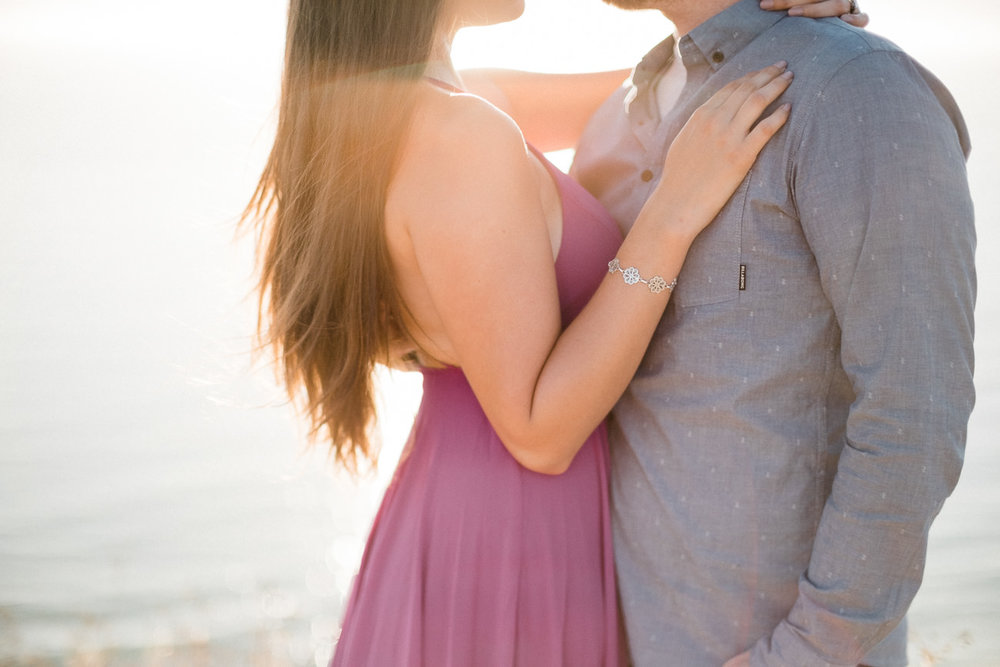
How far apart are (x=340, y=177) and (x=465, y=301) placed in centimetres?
33

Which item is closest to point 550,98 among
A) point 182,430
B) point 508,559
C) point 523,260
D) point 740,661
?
point 523,260

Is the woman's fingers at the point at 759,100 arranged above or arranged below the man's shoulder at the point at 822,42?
below

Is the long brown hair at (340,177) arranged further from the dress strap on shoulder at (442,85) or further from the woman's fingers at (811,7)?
the woman's fingers at (811,7)

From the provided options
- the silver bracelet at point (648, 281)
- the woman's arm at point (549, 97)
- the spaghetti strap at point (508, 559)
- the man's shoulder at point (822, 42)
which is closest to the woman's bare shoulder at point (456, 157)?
the spaghetti strap at point (508, 559)

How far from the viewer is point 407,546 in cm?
205

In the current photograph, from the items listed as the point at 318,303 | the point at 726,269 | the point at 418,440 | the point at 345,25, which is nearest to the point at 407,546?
the point at 418,440

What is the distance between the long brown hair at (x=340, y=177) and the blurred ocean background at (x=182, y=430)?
0.20 m

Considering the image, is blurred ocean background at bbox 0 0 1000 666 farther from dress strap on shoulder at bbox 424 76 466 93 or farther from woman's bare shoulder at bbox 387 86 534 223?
Result: woman's bare shoulder at bbox 387 86 534 223

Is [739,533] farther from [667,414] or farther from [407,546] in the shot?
[407,546]

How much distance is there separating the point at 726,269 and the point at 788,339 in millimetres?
151

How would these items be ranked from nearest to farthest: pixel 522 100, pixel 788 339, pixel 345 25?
pixel 788 339 < pixel 345 25 < pixel 522 100

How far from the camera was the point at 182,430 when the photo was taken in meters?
8.51

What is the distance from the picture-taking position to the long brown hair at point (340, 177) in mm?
1925

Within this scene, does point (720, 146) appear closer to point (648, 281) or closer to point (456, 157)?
point (648, 281)
